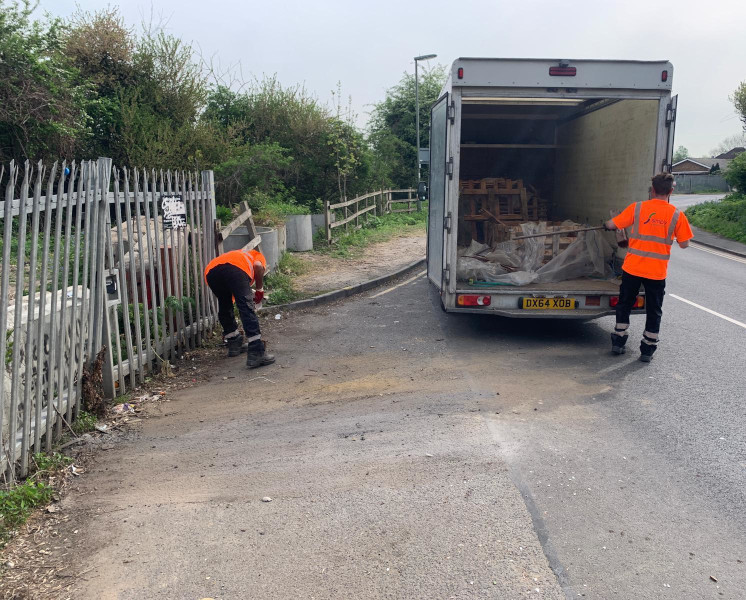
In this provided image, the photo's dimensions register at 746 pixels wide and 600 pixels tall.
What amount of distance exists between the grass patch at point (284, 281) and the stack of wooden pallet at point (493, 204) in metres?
2.96

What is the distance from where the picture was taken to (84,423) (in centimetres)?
467

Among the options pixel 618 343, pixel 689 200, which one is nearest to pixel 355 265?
pixel 618 343

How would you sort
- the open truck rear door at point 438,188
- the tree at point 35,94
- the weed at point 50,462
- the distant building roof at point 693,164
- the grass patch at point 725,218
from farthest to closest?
the distant building roof at point 693,164
the grass patch at point 725,218
the tree at point 35,94
the open truck rear door at point 438,188
the weed at point 50,462

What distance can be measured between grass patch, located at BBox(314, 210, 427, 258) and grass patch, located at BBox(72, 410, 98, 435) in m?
9.61

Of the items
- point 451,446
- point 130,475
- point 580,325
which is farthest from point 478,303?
point 130,475

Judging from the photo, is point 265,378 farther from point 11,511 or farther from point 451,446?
point 11,511

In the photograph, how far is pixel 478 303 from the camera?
23.0 ft

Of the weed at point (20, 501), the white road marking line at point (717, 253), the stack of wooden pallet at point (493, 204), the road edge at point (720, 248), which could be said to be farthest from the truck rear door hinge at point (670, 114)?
the road edge at point (720, 248)

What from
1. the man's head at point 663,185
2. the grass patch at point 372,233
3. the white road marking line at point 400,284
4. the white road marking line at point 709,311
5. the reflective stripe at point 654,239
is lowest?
the white road marking line at point 400,284

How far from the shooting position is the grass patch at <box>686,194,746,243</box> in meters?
20.8

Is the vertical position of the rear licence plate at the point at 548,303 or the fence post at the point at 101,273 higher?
the fence post at the point at 101,273

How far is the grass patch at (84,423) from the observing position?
4.59m

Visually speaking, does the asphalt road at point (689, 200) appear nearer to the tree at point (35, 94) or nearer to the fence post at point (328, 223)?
the fence post at point (328, 223)

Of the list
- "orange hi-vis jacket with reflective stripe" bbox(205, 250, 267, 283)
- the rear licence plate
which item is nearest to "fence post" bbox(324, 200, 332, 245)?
"orange hi-vis jacket with reflective stripe" bbox(205, 250, 267, 283)
